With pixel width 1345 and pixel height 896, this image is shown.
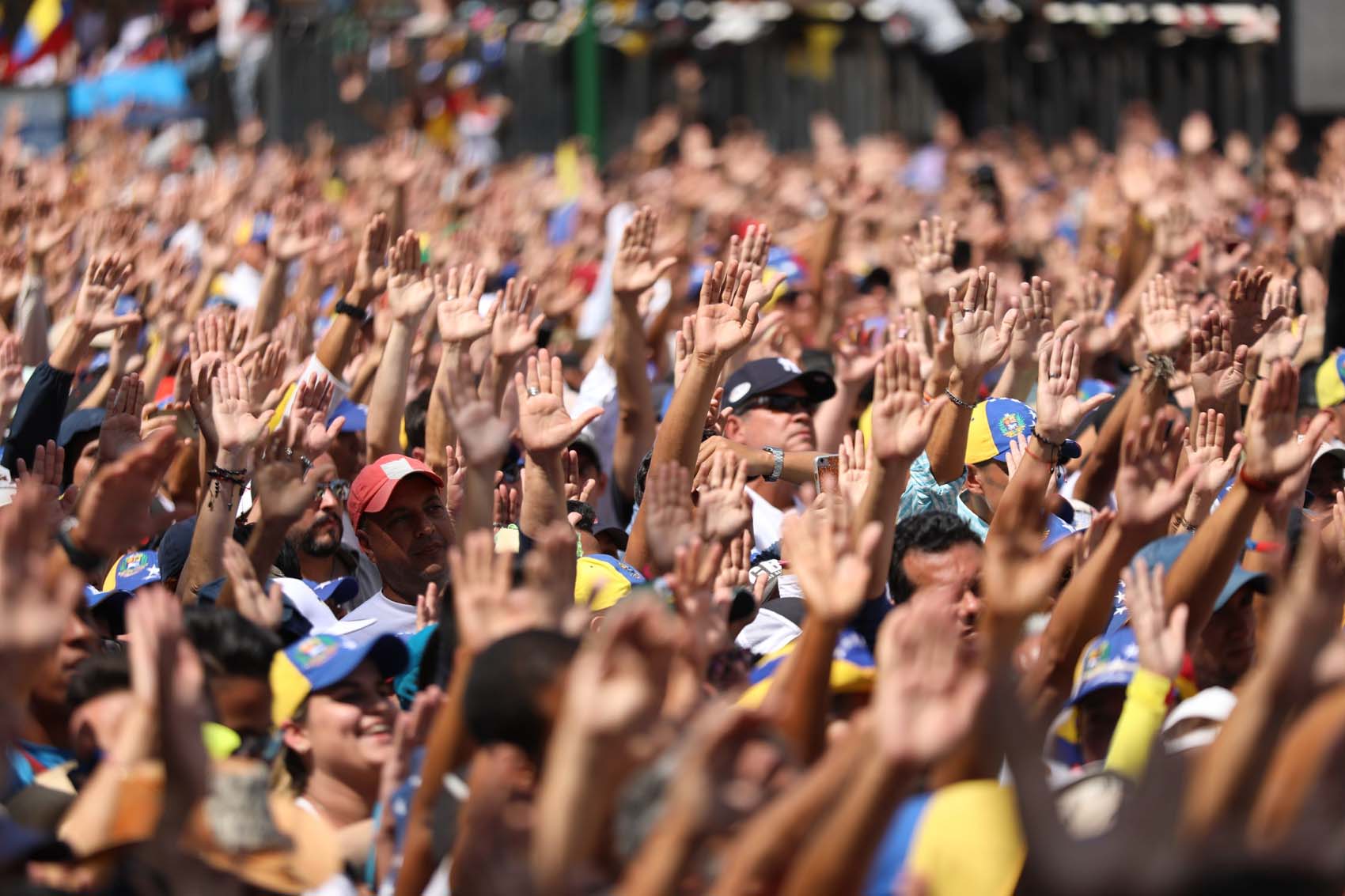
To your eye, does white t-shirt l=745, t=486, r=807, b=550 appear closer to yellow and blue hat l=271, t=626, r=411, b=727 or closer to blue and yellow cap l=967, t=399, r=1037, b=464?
blue and yellow cap l=967, t=399, r=1037, b=464

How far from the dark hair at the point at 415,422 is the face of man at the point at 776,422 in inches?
39.0

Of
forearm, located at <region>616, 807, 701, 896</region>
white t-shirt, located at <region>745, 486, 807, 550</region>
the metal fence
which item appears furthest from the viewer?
the metal fence

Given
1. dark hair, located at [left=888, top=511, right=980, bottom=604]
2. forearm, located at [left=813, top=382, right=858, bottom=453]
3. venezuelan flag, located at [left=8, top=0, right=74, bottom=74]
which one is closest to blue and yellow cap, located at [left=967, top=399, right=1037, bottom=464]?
forearm, located at [left=813, top=382, right=858, bottom=453]

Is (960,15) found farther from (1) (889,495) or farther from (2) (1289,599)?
(2) (1289,599)

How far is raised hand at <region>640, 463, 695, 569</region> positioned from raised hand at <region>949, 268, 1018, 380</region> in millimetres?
1561

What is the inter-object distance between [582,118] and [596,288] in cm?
653

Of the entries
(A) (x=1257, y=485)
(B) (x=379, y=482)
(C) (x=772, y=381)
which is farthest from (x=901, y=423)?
(C) (x=772, y=381)

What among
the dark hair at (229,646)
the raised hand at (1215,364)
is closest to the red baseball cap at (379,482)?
the dark hair at (229,646)

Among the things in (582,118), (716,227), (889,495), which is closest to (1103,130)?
(582,118)

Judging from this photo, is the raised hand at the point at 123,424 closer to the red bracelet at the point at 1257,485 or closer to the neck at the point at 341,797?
the neck at the point at 341,797

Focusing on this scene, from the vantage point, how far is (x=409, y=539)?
522 cm

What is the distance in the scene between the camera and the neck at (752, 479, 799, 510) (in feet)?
19.9

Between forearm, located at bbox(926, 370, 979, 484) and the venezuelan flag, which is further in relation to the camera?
the venezuelan flag

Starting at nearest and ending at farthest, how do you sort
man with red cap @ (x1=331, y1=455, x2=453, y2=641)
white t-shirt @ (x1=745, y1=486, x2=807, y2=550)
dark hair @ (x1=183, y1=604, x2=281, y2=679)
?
1. dark hair @ (x1=183, y1=604, x2=281, y2=679)
2. man with red cap @ (x1=331, y1=455, x2=453, y2=641)
3. white t-shirt @ (x1=745, y1=486, x2=807, y2=550)
